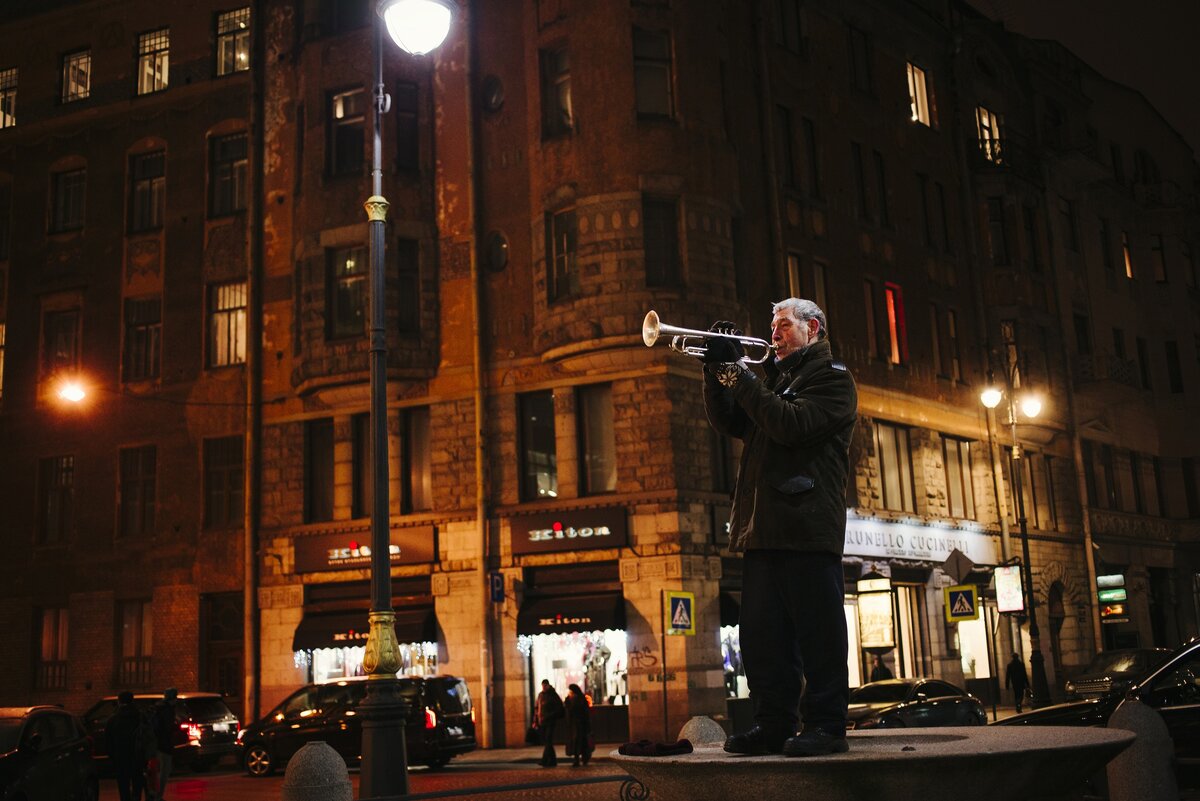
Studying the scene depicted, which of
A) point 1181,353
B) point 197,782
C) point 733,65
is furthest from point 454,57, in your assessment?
point 1181,353

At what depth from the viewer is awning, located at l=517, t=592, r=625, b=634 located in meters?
28.3

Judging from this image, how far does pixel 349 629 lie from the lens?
102ft

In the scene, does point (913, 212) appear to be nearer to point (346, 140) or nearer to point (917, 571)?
point (917, 571)

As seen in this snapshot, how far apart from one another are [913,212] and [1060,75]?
13400 mm

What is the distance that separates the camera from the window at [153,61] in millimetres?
37094

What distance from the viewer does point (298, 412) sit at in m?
33.3

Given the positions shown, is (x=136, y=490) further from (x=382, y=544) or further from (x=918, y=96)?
(x=918, y=96)

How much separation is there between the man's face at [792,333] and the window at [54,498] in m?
32.7

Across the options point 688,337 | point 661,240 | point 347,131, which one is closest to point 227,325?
point 347,131

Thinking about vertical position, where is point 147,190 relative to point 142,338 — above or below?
above

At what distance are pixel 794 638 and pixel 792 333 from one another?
63.1 inches

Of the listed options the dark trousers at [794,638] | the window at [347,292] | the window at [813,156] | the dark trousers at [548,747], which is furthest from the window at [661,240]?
the dark trousers at [794,638]

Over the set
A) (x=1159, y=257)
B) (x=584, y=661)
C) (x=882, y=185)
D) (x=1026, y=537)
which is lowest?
(x=584, y=661)

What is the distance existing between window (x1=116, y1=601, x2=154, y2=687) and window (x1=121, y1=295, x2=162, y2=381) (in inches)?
242
